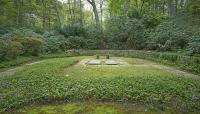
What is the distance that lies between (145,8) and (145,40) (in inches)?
342

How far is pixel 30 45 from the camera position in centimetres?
1504

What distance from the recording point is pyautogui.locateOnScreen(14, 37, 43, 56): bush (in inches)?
578

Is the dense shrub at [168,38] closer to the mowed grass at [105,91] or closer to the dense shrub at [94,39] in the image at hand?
the dense shrub at [94,39]

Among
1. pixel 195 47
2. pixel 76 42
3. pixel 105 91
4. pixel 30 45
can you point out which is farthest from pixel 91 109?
pixel 76 42

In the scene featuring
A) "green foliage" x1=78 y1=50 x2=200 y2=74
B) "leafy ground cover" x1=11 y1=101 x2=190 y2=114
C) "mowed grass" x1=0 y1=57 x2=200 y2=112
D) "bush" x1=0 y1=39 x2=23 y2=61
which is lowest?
"leafy ground cover" x1=11 y1=101 x2=190 y2=114

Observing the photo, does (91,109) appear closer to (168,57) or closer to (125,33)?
(168,57)

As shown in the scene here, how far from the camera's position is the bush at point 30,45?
14.7m

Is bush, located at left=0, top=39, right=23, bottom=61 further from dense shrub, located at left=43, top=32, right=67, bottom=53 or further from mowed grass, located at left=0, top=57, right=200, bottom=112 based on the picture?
dense shrub, located at left=43, top=32, right=67, bottom=53

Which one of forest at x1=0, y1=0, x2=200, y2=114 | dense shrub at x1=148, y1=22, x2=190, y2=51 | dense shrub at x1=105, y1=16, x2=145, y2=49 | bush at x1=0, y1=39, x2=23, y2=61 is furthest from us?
dense shrub at x1=105, y1=16, x2=145, y2=49

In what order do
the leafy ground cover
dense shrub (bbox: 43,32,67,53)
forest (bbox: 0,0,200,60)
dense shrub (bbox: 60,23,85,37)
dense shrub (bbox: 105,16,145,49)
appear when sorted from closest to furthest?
the leafy ground cover → forest (bbox: 0,0,200,60) → dense shrub (bbox: 43,32,67,53) → dense shrub (bbox: 105,16,145,49) → dense shrub (bbox: 60,23,85,37)

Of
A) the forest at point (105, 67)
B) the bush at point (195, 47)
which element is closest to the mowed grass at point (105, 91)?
the forest at point (105, 67)

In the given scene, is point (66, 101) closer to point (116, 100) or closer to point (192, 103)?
point (116, 100)

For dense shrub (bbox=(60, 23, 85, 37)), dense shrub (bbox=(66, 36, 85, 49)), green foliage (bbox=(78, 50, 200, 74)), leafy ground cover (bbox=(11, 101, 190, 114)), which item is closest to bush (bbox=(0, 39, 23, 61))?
green foliage (bbox=(78, 50, 200, 74))

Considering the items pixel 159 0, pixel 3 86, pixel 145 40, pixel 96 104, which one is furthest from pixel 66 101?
pixel 159 0
